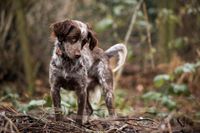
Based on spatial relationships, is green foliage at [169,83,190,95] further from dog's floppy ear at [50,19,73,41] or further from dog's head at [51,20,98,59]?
dog's floppy ear at [50,19,73,41]

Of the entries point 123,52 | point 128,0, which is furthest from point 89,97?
point 128,0

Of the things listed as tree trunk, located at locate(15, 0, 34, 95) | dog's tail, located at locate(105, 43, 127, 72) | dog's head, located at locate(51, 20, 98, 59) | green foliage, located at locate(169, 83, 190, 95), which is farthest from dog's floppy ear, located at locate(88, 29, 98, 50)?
tree trunk, located at locate(15, 0, 34, 95)

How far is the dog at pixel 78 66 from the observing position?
280 inches

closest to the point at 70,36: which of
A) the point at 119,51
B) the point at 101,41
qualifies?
the point at 119,51

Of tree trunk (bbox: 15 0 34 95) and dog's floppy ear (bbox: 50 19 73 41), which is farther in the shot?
tree trunk (bbox: 15 0 34 95)

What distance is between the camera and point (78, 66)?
7574 mm

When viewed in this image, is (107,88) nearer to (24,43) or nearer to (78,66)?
(78,66)

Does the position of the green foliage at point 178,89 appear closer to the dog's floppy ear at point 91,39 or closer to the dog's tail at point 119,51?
the dog's tail at point 119,51

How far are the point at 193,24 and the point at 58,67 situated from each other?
12.6m

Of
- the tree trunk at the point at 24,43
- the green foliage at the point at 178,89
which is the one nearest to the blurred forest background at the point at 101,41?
the tree trunk at the point at 24,43

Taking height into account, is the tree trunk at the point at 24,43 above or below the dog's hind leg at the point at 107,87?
above

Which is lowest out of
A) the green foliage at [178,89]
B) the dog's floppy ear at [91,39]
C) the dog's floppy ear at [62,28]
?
the green foliage at [178,89]

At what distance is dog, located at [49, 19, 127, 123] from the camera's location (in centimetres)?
712

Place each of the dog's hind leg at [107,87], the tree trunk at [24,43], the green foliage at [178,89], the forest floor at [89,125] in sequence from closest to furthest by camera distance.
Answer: the forest floor at [89,125], the dog's hind leg at [107,87], the green foliage at [178,89], the tree trunk at [24,43]
